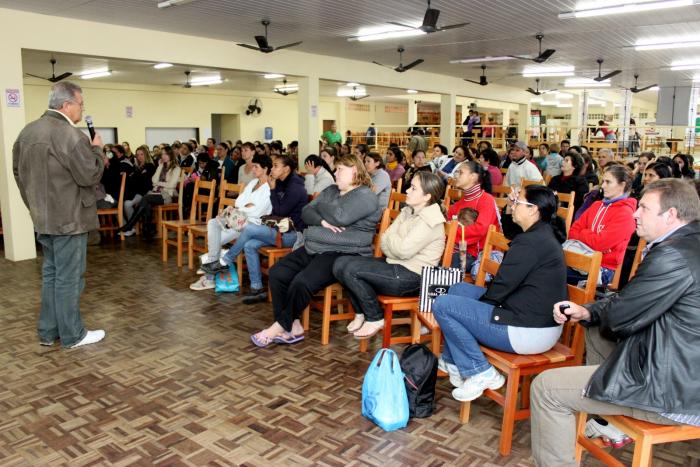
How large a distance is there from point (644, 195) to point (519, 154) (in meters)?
5.39

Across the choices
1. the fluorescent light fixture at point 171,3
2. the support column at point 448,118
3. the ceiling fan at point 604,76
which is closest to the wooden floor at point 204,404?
the fluorescent light fixture at point 171,3

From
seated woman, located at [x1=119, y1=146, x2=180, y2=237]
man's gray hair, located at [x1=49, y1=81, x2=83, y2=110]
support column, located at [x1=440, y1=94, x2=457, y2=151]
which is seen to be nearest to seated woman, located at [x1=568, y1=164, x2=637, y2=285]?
man's gray hair, located at [x1=49, y1=81, x2=83, y2=110]

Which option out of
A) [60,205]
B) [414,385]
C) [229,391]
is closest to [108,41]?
[60,205]

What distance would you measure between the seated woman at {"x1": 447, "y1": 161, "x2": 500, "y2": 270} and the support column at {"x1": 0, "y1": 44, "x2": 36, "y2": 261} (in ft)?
15.8

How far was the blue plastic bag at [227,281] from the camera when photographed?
16.6 ft

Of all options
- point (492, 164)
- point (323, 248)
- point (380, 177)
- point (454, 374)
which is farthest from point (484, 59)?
point (454, 374)

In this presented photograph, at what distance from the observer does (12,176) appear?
634 centimetres

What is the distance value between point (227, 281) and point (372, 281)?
6.48 ft

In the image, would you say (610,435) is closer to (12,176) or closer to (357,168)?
(357,168)

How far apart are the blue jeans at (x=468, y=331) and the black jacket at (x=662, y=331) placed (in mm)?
646

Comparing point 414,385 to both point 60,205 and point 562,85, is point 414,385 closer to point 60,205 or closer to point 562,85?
point 60,205

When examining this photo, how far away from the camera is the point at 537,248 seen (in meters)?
2.55

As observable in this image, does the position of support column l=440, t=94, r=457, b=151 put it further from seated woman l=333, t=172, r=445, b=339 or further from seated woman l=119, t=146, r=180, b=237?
seated woman l=333, t=172, r=445, b=339

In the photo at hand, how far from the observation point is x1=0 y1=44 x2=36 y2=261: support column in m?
6.24
